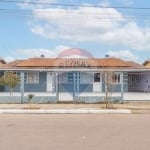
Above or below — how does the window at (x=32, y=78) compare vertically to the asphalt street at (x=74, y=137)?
above

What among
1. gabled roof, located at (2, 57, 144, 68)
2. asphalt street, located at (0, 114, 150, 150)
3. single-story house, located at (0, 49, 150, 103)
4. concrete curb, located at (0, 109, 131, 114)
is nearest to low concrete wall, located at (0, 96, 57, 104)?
concrete curb, located at (0, 109, 131, 114)

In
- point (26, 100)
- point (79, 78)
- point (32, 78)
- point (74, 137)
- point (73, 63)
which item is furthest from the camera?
point (73, 63)

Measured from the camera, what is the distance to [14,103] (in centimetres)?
2853

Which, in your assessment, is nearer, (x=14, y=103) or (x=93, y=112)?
(x=93, y=112)

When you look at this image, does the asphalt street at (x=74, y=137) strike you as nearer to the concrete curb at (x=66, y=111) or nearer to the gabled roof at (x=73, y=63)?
the concrete curb at (x=66, y=111)

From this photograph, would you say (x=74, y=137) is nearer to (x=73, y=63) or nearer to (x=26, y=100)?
(x=26, y=100)

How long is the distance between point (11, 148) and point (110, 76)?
17.5 meters

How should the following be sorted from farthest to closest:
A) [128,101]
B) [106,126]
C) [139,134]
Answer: [128,101] → [106,126] → [139,134]

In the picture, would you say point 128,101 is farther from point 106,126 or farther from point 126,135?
point 126,135

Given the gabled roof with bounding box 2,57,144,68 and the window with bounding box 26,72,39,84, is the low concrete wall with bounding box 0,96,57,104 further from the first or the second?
the gabled roof with bounding box 2,57,144,68

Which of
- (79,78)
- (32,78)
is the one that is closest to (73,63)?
(32,78)

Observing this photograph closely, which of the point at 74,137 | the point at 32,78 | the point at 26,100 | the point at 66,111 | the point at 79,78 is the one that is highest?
the point at 32,78

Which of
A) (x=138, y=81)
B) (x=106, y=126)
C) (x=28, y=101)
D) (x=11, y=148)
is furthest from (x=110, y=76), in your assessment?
(x=138, y=81)

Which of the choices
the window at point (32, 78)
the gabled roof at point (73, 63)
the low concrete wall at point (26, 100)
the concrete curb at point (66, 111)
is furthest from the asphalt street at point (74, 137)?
the gabled roof at point (73, 63)
